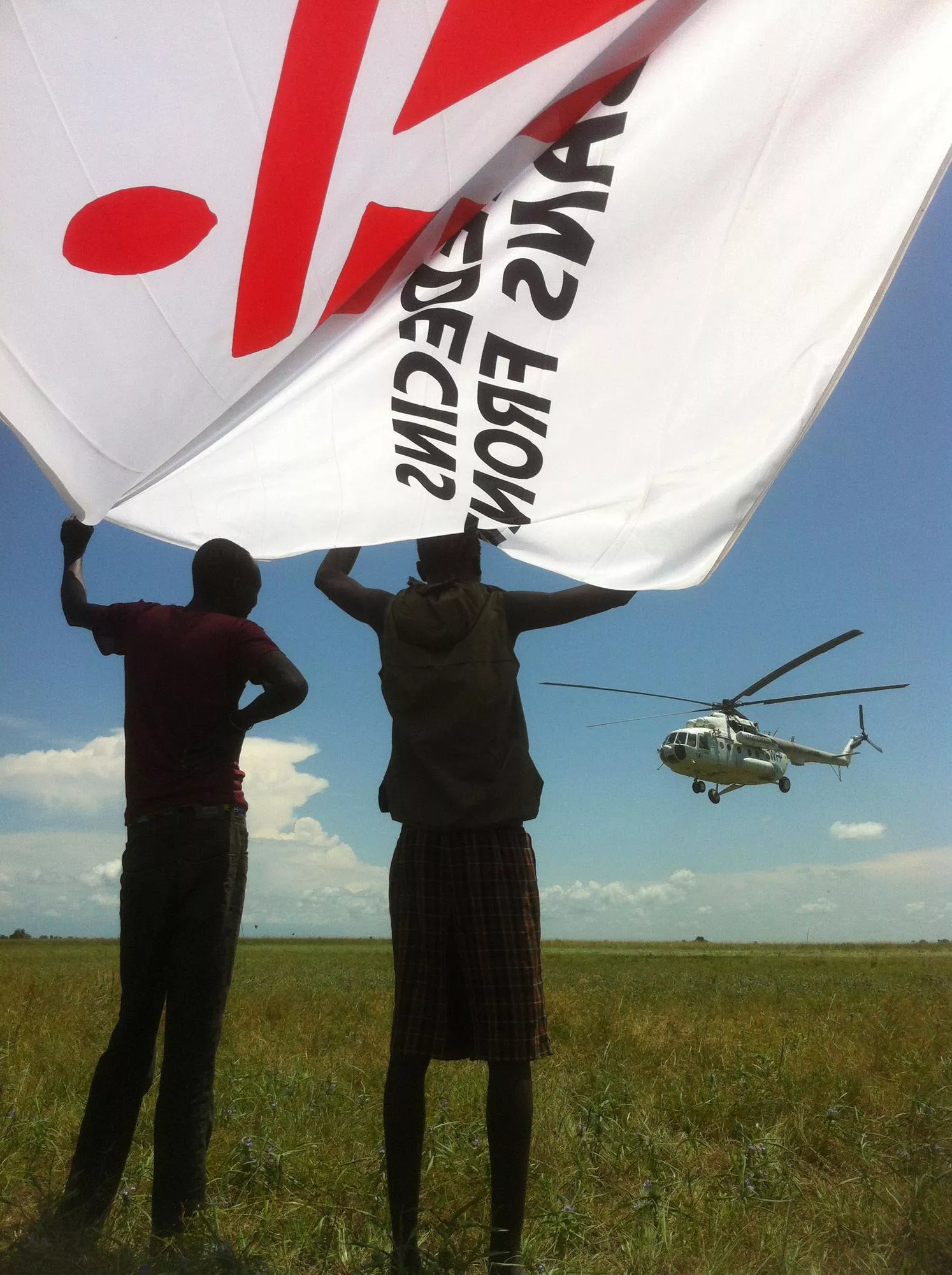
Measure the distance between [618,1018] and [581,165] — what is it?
6.31 metres

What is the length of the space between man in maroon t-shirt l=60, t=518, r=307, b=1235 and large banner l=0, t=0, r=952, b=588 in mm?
530

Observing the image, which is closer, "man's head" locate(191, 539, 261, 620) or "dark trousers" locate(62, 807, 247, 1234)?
"dark trousers" locate(62, 807, 247, 1234)

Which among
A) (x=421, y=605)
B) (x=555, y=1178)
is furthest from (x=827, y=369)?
(x=555, y=1178)

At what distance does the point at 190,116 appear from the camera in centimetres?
212

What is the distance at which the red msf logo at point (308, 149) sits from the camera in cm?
212

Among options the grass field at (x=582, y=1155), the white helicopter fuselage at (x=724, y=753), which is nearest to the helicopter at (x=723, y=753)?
the white helicopter fuselage at (x=724, y=753)

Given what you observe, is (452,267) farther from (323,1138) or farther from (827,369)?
(323,1138)

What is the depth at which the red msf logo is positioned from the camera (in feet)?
6.94

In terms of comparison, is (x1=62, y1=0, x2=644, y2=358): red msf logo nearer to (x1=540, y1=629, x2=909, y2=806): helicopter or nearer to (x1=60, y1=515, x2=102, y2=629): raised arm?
(x1=60, y1=515, x2=102, y2=629): raised arm

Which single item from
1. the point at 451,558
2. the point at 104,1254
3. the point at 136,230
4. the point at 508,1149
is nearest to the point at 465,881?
the point at 508,1149

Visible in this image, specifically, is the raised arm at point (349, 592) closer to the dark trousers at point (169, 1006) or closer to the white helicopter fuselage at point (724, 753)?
the dark trousers at point (169, 1006)

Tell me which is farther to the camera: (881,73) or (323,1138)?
(323,1138)

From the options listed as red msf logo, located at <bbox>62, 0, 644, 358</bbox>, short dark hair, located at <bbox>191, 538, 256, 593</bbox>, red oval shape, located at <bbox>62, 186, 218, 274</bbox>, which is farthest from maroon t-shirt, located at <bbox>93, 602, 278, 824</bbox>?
red oval shape, located at <bbox>62, 186, 218, 274</bbox>

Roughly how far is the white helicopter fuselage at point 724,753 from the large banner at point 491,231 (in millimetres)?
→ 30962
